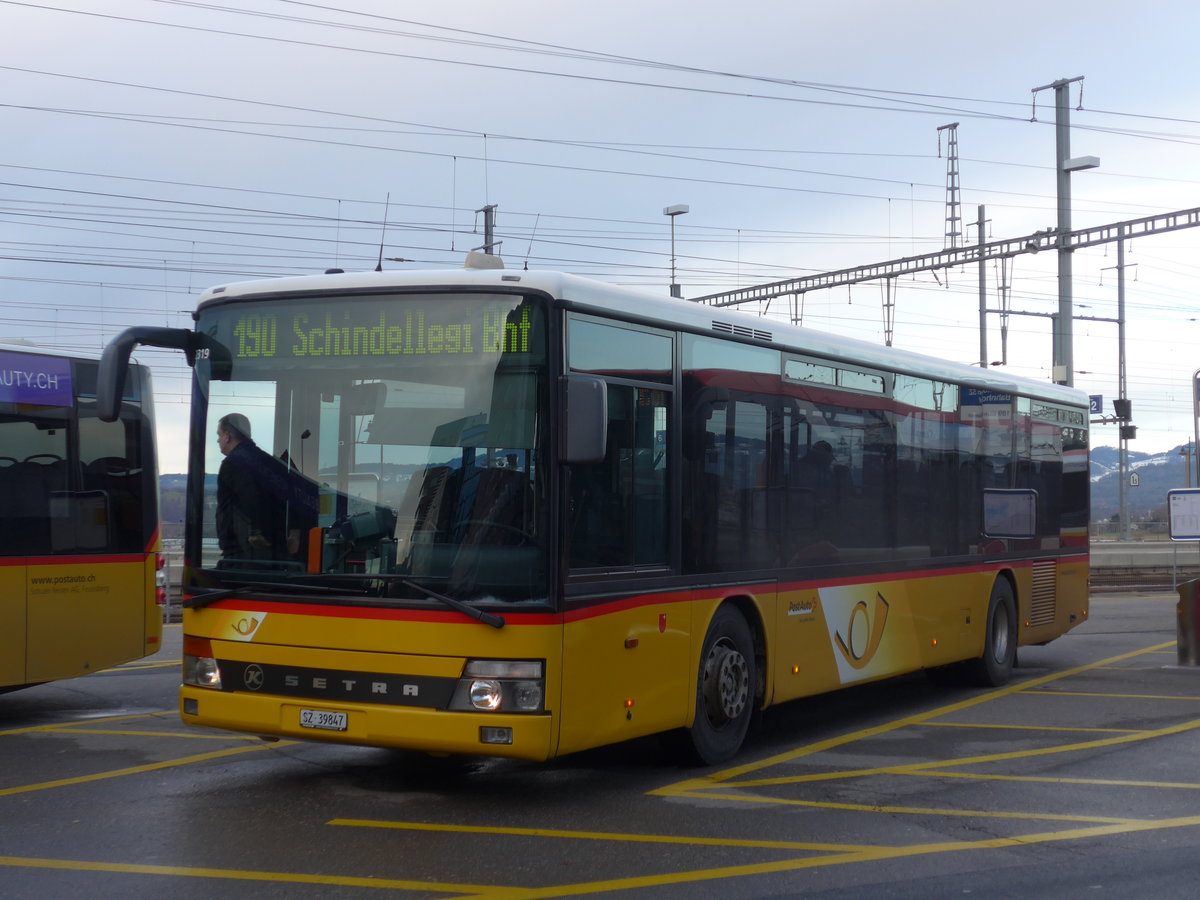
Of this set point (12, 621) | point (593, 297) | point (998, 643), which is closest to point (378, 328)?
point (593, 297)

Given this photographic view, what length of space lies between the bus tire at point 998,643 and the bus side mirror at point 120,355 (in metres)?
8.11

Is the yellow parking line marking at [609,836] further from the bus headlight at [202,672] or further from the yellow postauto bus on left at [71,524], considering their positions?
the yellow postauto bus on left at [71,524]

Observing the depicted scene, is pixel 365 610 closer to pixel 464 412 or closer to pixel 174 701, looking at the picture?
pixel 464 412

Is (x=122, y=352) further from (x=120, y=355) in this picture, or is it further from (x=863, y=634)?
(x=863, y=634)

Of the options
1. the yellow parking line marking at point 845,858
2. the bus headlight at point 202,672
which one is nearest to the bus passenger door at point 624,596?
the yellow parking line marking at point 845,858

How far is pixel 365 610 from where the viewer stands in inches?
280

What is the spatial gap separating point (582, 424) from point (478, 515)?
69 cm

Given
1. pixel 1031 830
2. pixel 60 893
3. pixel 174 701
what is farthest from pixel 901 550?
pixel 60 893

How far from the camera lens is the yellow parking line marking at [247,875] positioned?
5809mm

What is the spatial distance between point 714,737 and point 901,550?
334cm

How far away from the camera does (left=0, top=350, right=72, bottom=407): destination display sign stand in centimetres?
1075

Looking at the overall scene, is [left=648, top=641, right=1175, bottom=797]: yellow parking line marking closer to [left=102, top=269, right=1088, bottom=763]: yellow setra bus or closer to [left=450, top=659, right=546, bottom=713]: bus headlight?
[left=102, top=269, right=1088, bottom=763]: yellow setra bus

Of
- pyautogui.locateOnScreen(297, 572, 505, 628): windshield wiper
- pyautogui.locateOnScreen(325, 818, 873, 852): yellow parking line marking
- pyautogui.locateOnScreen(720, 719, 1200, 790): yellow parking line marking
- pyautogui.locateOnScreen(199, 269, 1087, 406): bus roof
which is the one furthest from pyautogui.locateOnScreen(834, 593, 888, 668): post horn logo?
pyautogui.locateOnScreen(297, 572, 505, 628): windshield wiper

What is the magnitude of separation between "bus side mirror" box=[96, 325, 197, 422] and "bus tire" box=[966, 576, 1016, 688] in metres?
8.11
